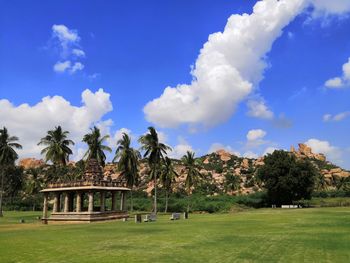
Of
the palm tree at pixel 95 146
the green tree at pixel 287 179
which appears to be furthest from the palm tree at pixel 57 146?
the green tree at pixel 287 179

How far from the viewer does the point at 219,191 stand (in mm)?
144750

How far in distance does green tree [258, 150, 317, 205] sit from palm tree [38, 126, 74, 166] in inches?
1634

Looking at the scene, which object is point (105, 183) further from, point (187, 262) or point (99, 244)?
point (187, 262)

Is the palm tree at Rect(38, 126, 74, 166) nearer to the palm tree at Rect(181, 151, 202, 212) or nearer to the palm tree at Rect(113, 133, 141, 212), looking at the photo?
the palm tree at Rect(113, 133, 141, 212)

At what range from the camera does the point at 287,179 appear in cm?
8112

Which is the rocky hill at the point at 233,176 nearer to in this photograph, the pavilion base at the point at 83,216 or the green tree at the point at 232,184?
the green tree at the point at 232,184

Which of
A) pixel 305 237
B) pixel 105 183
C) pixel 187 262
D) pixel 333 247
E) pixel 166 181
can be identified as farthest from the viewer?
pixel 166 181

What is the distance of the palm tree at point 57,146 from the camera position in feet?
227

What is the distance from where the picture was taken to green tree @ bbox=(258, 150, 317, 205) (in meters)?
81.6

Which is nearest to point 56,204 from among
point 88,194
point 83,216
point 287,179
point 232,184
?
point 88,194

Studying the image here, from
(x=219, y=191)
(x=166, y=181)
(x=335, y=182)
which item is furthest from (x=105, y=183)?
(x=335, y=182)

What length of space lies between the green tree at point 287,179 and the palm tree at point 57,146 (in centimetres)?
4149

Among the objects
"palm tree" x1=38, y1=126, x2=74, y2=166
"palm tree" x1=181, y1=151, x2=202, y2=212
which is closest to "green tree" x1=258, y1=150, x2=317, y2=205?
"palm tree" x1=181, y1=151, x2=202, y2=212

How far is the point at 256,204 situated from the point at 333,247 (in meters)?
68.7
